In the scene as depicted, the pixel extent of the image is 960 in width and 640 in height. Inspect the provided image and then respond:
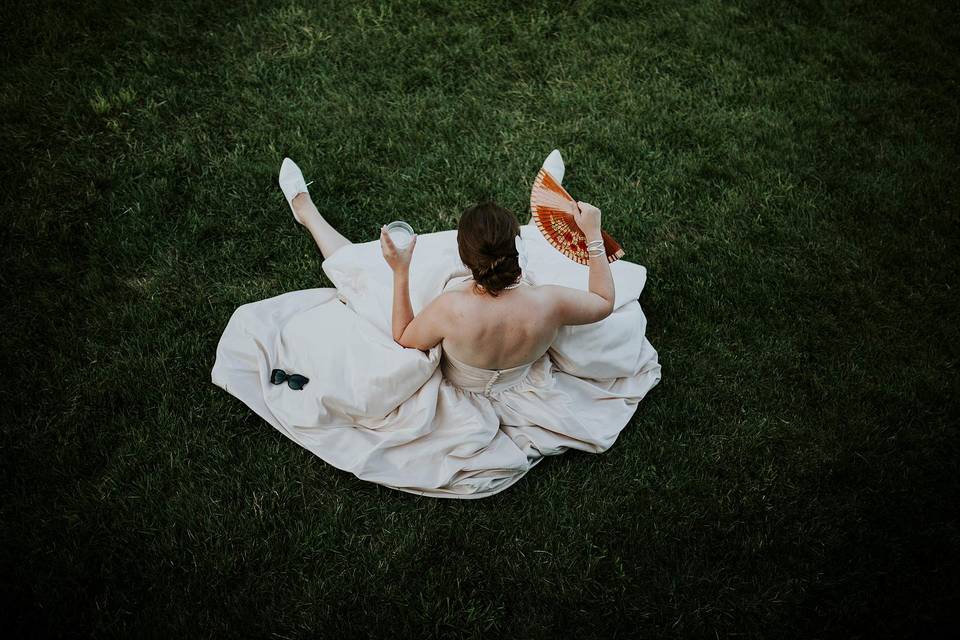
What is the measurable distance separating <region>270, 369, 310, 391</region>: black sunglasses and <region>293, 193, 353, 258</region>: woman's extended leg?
0.98 m

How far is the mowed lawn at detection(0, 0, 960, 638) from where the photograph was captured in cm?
328

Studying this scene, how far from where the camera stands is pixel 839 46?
6344mm

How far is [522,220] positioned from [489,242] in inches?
79.6

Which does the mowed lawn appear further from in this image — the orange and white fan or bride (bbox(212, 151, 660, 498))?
the orange and white fan

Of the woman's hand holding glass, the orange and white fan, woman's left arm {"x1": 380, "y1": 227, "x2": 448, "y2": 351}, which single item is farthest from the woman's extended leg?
the orange and white fan

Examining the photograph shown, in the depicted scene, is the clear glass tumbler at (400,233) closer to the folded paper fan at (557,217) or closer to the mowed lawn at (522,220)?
the folded paper fan at (557,217)

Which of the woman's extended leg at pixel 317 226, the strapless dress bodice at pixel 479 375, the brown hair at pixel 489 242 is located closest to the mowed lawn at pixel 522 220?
the woman's extended leg at pixel 317 226

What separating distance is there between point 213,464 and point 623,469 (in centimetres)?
224

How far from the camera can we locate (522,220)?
4824mm

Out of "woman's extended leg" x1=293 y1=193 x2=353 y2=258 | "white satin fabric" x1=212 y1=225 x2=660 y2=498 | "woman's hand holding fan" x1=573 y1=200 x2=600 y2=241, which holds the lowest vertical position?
"white satin fabric" x1=212 y1=225 x2=660 y2=498

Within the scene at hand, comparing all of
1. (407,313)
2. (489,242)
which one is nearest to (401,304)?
(407,313)

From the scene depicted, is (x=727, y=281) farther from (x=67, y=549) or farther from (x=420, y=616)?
(x=67, y=549)

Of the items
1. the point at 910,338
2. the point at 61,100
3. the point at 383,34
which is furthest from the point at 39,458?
the point at 910,338

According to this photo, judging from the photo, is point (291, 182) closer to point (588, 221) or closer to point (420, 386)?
point (420, 386)
